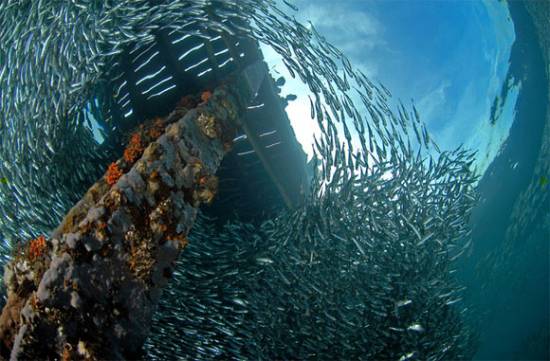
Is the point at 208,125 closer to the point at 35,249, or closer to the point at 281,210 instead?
the point at 35,249

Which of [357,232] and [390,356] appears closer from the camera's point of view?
[357,232]

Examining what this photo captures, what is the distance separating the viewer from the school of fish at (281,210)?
6.21 m

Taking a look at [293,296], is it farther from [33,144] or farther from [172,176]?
[33,144]

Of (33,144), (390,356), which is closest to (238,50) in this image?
(33,144)

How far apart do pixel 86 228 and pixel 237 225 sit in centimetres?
708

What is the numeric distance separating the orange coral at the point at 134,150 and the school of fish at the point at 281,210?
2215 mm

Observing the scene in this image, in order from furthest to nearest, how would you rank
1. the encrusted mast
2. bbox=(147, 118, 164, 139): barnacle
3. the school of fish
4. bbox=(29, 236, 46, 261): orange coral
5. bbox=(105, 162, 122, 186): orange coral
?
the school of fish < bbox=(147, 118, 164, 139): barnacle < bbox=(105, 162, 122, 186): orange coral < bbox=(29, 236, 46, 261): orange coral < the encrusted mast

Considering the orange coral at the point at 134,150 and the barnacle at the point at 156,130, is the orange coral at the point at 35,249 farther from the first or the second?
the barnacle at the point at 156,130

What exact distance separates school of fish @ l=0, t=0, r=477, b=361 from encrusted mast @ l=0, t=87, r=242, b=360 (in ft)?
11.3

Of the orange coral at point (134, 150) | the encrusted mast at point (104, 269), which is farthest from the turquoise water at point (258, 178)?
the orange coral at point (134, 150)

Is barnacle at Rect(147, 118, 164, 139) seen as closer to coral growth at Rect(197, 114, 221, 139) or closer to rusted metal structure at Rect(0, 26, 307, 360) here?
rusted metal structure at Rect(0, 26, 307, 360)

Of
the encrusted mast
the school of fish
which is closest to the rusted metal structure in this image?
the encrusted mast

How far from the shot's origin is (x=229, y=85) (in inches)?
278

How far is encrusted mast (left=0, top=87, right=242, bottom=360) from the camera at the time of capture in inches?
104
